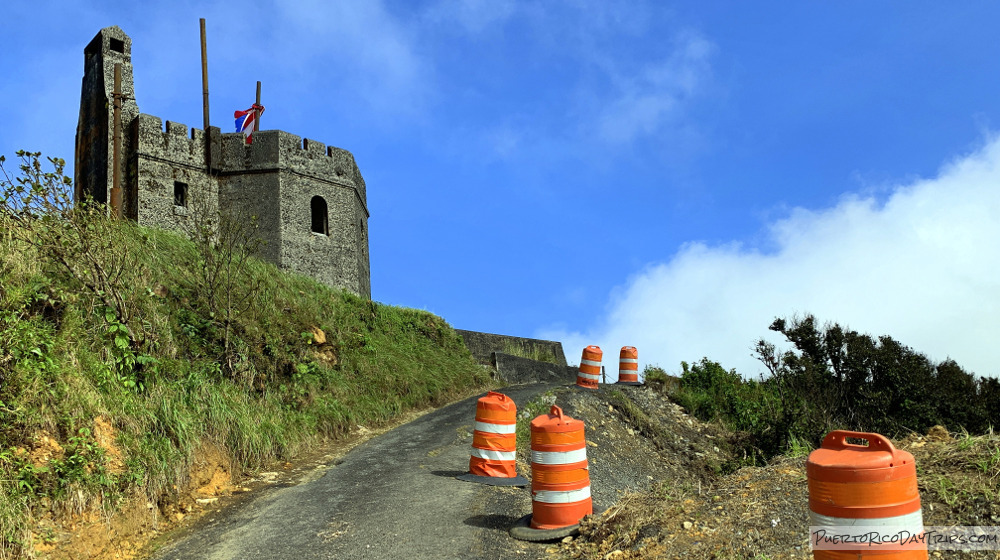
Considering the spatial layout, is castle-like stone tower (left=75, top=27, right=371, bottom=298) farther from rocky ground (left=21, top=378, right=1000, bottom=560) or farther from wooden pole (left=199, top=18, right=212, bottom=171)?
rocky ground (left=21, top=378, right=1000, bottom=560)

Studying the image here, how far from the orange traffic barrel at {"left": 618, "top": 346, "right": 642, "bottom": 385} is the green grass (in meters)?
6.40

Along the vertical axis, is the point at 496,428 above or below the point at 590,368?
below

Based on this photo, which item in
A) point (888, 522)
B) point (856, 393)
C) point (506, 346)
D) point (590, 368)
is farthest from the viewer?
point (506, 346)

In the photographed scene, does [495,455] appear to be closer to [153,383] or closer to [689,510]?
[689,510]

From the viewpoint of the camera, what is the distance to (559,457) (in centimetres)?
663

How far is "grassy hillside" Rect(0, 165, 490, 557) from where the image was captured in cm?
739

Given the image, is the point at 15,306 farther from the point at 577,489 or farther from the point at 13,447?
the point at 577,489

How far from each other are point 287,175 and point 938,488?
20.9 m

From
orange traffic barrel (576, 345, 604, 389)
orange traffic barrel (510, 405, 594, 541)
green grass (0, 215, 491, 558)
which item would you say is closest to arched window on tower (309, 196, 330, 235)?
green grass (0, 215, 491, 558)

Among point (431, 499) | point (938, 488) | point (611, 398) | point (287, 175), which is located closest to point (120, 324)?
point (431, 499)

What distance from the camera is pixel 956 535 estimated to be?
5.53m

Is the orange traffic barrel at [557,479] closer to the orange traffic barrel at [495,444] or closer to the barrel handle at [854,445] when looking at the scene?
the orange traffic barrel at [495,444]

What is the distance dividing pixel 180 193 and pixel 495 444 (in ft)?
57.1

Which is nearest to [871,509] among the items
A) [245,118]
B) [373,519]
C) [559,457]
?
[559,457]
